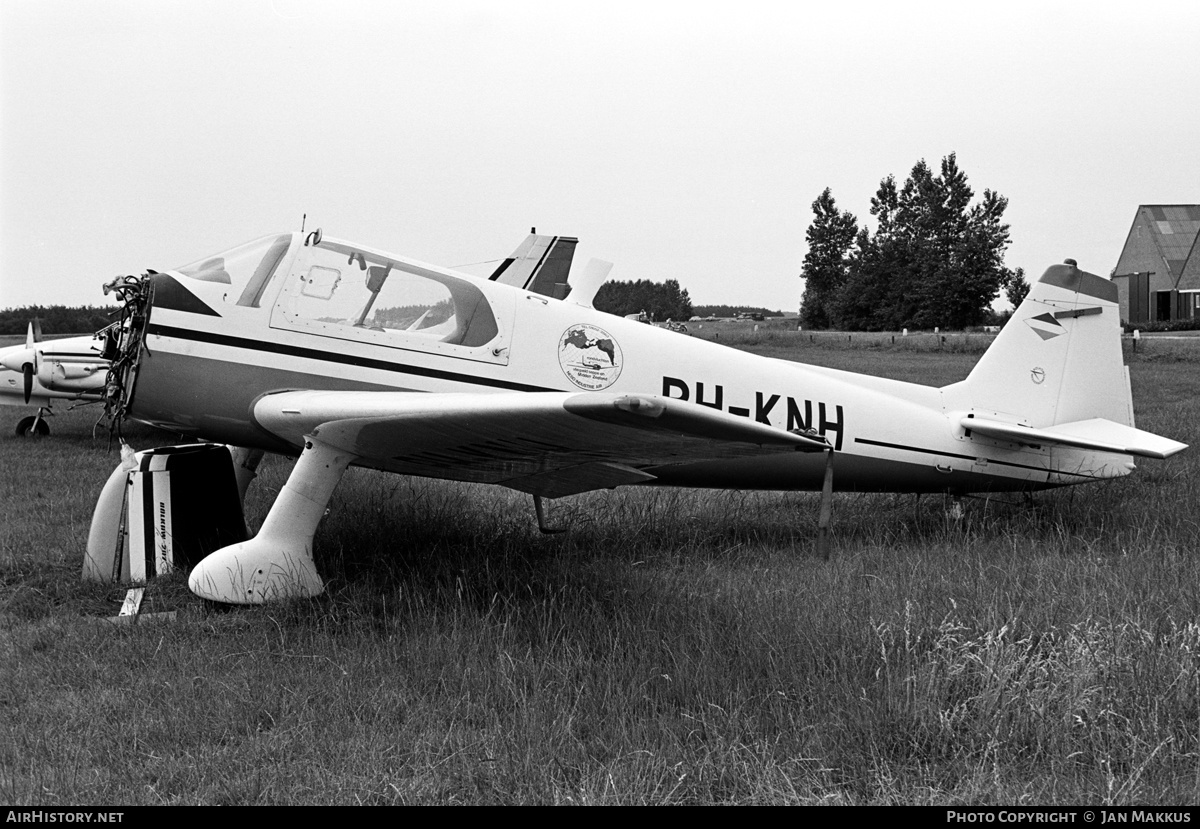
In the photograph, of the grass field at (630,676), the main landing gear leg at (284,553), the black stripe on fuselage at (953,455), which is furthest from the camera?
the black stripe on fuselage at (953,455)

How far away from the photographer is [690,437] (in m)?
3.76

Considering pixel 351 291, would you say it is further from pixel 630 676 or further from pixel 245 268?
pixel 630 676

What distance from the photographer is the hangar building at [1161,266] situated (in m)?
47.0

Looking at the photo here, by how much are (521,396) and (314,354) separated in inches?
79.5

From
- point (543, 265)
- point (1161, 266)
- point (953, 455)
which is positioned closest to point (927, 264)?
point (1161, 266)

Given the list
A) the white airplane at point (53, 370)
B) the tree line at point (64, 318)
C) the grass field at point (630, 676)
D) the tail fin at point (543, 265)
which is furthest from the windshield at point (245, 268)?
the tree line at point (64, 318)

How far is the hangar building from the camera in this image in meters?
47.0

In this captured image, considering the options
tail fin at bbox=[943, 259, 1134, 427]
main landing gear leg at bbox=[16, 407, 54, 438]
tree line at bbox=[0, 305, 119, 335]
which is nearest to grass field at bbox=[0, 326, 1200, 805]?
tail fin at bbox=[943, 259, 1134, 427]

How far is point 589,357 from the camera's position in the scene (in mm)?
5961

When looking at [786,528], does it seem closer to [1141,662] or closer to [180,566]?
[1141,662]

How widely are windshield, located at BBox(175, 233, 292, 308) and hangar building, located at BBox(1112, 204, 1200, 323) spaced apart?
5152cm

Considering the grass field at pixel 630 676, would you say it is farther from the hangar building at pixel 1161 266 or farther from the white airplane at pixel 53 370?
the hangar building at pixel 1161 266

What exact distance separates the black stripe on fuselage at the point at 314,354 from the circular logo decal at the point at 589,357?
44 centimetres
